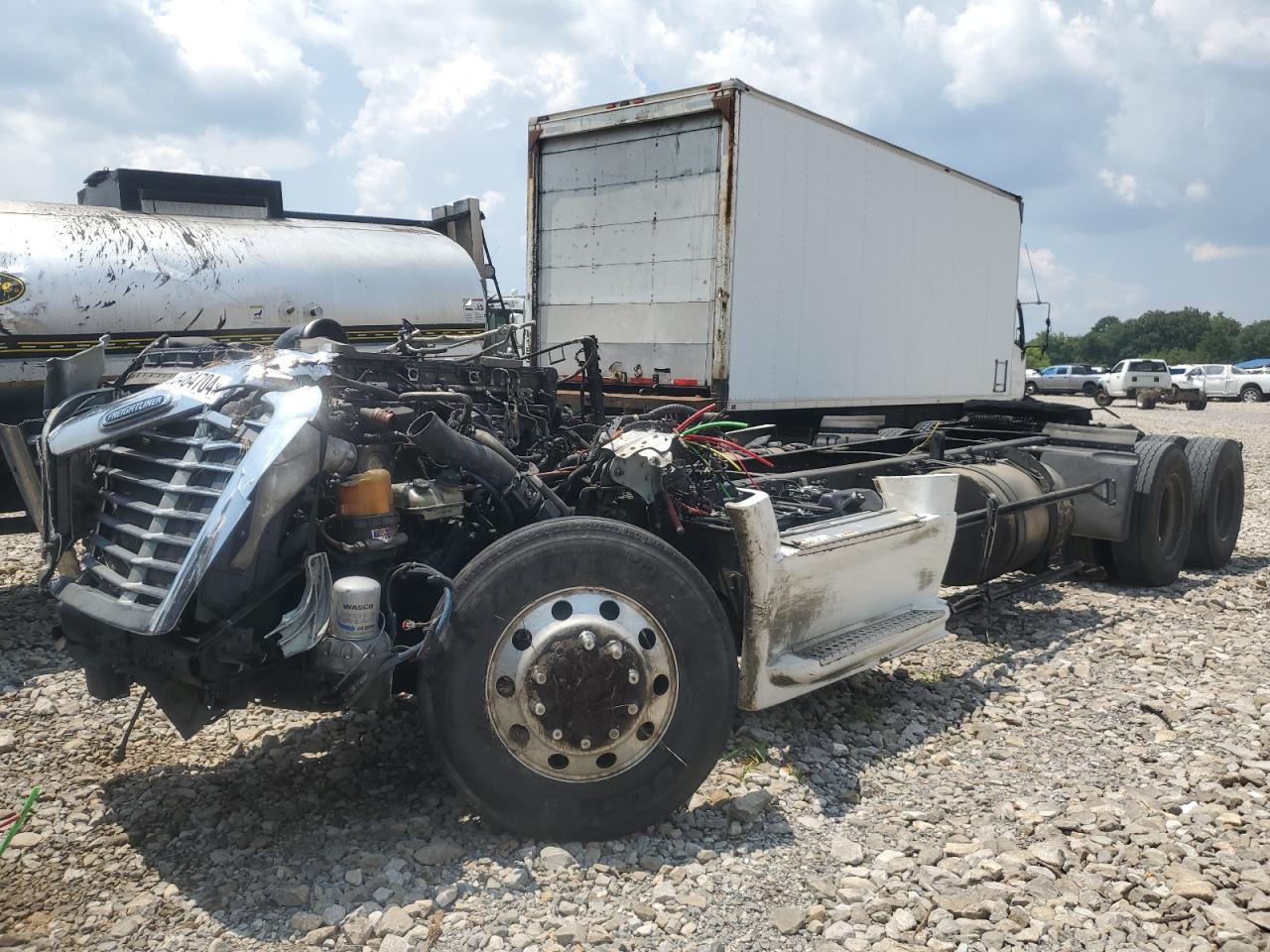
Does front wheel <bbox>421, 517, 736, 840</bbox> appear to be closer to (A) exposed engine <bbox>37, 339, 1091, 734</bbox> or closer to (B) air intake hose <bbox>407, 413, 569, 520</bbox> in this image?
(A) exposed engine <bbox>37, 339, 1091, 734</bbox>

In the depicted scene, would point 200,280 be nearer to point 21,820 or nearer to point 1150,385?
point 21,820

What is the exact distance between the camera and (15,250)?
6863 millimetres

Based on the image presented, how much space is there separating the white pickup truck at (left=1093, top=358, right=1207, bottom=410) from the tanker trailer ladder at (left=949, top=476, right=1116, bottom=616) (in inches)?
1185

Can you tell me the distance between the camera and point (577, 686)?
325cm

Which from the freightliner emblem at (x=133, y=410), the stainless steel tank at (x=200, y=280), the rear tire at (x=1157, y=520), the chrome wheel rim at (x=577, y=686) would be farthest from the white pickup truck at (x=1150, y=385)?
the freightliner emblem at (x=133, y=410)

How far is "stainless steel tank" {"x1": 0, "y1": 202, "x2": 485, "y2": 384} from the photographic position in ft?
22.6

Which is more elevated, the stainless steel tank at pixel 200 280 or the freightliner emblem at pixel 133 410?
the stainless steel tank at pixel 200 280

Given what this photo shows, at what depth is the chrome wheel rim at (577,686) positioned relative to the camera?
324cm

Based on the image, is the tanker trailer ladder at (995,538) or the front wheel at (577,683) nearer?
the front wheel at (577,683)

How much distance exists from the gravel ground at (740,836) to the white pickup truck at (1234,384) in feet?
129

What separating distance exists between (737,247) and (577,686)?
532 centimetres

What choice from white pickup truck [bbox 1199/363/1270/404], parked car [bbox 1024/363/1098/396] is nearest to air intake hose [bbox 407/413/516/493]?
parked car [bbox 1024/363/1098/396]

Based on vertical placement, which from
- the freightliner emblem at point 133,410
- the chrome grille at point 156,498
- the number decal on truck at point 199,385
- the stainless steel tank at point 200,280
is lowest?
the chrome grille at point 156,498

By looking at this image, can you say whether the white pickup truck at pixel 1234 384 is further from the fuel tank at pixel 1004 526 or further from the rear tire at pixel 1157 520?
the fuel tank at pixel 1004 526
